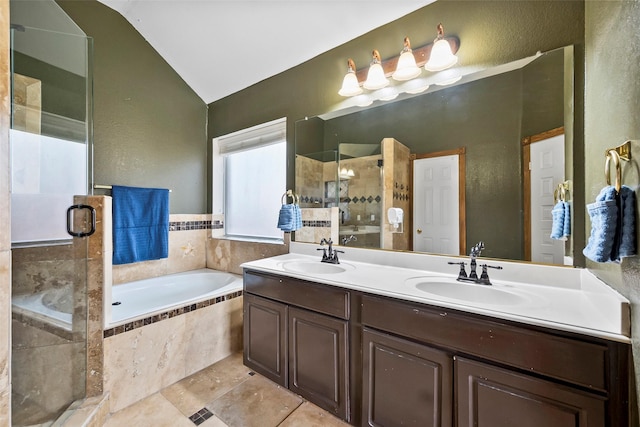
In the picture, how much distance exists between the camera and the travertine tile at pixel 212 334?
1.86 meters

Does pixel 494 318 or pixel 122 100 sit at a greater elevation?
pixel 122 100

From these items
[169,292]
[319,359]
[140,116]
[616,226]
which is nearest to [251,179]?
[140,116]

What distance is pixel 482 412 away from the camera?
98 centimetres

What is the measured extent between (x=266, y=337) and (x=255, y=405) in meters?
0.37

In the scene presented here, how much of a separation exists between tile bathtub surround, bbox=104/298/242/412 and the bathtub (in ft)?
0.26

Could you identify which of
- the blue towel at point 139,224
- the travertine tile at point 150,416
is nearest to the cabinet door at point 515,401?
the travertine tile at point 150,416

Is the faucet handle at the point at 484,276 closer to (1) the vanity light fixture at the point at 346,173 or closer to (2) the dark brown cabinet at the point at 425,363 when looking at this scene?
(2) the dark brown cabinet at the point at 425,363

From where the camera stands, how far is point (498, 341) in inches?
37.8

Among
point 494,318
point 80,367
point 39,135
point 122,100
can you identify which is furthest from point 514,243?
point 122,100

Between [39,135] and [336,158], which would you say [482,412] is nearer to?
[336,158]

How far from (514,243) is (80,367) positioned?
243cm

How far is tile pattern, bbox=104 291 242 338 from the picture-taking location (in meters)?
1.51

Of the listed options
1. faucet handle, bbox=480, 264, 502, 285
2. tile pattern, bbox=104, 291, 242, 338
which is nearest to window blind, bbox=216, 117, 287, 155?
tile pattern, bbox=104, 291, 242, 338

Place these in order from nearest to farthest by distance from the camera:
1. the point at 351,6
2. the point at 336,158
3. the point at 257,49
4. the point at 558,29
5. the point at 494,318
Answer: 1. the point at 494,318
2. the point at 558,29
3. the point at 351,6
4. the point at 336,158
5. the point at 257,49
